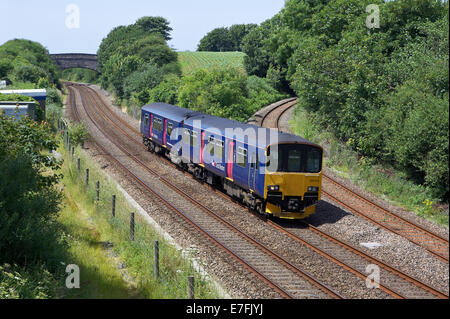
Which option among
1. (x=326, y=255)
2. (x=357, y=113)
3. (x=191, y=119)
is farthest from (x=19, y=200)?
(x=357, y=113)

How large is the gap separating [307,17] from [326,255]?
115ft

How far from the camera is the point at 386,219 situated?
17594 mm

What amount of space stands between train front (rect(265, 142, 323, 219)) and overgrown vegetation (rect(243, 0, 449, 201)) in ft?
16.0

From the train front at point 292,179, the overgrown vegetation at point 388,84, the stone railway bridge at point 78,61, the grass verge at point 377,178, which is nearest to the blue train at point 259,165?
the train front at point 292,179

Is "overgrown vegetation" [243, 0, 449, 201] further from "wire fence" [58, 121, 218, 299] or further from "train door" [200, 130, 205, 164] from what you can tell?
"wire fence" [58, 121, 218, 299]

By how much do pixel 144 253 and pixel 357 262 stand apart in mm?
6251

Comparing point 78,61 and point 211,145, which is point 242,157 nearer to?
point 211,145

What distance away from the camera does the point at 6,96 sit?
30844 mm

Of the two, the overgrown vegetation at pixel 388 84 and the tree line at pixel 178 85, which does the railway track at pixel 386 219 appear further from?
the tree line at pixel 178 85

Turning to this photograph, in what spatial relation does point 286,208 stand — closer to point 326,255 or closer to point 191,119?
point 326,255

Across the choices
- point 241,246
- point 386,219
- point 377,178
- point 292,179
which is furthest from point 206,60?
point 241,246

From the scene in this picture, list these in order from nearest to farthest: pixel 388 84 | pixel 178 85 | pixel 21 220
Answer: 1. pixel 21 220
2. pixel 388 84
3. pixel 178 85

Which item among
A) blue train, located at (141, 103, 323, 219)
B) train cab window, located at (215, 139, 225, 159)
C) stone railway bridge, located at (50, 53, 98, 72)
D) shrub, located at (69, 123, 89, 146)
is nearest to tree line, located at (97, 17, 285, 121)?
shrub, located at (69, 123, 89, 146)

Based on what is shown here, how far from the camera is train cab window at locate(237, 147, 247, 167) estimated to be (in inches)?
714
